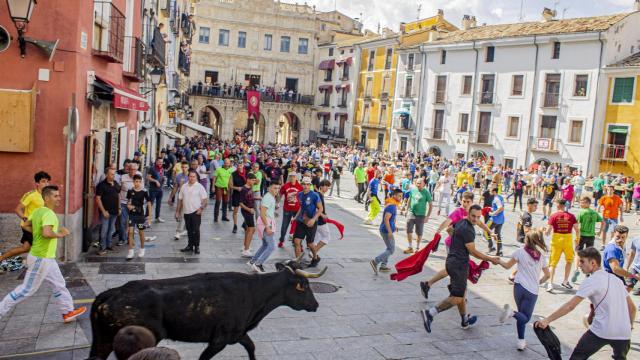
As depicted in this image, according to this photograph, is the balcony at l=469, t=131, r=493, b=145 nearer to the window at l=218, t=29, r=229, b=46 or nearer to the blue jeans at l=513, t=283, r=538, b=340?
the window at l=218, t=29, r=229, b=46

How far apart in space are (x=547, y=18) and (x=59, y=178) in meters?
38.1

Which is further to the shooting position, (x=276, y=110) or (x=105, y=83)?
(x=276, y=110)

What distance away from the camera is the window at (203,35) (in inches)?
2224

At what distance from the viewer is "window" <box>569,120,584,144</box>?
114 feet

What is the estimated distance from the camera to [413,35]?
48.5 m

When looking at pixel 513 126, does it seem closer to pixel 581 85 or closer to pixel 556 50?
pixel 581 85

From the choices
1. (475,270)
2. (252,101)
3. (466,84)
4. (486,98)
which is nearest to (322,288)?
(475,270)

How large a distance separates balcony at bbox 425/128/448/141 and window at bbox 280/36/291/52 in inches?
798

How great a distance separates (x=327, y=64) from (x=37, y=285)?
53.3 meters

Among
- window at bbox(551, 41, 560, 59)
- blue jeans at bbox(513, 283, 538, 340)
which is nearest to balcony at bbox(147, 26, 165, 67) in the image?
blue jeans at bbox(513, 283, 538, 340)

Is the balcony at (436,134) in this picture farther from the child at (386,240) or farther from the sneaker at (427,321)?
the sneaker at (427,321)

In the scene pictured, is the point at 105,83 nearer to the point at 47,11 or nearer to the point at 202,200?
the point at 47,11

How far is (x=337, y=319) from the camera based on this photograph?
326 inches

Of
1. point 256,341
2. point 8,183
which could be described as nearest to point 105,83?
point 8,183
